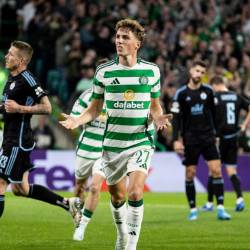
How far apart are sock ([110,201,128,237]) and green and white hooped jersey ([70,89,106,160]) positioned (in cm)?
269

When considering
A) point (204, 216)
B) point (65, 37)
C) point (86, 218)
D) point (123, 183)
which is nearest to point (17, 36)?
point (65, 37)

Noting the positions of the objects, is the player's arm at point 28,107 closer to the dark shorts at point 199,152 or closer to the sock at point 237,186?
the dark shorts at point 199,152

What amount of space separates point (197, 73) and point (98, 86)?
5025 mm

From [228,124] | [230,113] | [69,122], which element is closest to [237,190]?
[228,124]

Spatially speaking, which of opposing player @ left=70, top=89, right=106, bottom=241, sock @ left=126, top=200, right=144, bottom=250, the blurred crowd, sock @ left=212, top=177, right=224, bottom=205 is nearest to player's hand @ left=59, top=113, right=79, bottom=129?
sock @ left=126, top=200, right=144, bottom=250

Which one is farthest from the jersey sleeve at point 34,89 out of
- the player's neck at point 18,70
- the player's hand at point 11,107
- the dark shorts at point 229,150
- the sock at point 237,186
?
the dark shorts at point 229,150

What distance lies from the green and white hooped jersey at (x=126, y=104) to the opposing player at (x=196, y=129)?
195 inches

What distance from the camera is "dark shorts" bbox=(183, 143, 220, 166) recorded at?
15398mm

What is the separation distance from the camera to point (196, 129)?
15438mm

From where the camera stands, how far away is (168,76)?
24297 millimetres

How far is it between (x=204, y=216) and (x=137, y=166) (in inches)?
238

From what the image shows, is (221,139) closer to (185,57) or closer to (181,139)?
(181,139)

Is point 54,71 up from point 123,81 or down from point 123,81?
down

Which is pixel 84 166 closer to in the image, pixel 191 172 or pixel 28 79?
pixel 28 79
